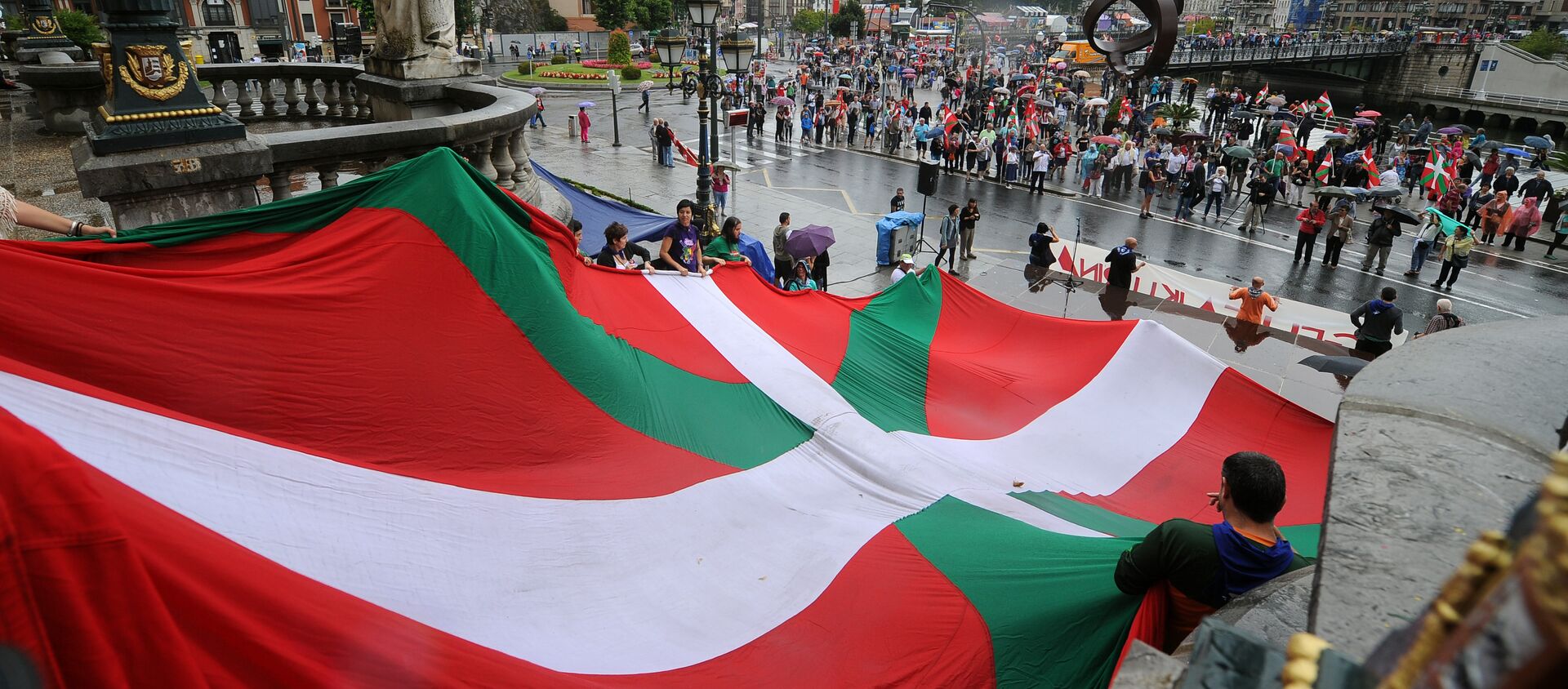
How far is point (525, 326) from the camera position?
5.04m

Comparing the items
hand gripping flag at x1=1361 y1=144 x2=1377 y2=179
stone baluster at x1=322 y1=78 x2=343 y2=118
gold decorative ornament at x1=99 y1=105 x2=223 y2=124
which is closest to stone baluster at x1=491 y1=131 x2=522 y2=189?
gold decorative ornament at x1=99 y1=105 x2=223 y2=124

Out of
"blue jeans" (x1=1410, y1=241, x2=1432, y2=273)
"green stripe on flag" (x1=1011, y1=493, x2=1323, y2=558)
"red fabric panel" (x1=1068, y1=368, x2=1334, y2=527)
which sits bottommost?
"blue jeans" (x1=1410, y1=241, x2=1432, y2=273)

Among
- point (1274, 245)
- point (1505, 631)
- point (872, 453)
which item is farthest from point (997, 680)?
point (1274, 245)

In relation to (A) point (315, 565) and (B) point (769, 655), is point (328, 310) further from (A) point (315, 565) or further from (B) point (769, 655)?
(B) point (769, 655)

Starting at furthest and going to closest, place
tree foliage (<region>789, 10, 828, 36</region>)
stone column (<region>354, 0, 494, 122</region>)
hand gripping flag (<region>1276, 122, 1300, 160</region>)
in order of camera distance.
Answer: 1. tree foliage (<region>789, 10, 828, 36</region>)
2. hand gripping flag (<region>1276, 122, 1300, 160</region>)
3. stone column (<region>354, 0, 494, 122</region>)

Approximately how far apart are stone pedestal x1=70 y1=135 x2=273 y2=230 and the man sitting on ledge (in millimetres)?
6506

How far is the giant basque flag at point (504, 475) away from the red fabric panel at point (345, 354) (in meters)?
0.02

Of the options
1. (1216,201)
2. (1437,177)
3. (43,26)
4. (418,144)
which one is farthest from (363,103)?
(1437,177)

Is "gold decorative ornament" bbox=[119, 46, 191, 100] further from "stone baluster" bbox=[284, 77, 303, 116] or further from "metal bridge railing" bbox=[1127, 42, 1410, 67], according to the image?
"metal bridge railing" bbox=[1127, 42, 1410, 67]

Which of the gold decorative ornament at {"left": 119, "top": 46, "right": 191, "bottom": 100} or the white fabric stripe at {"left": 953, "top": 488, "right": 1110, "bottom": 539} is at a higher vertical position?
the gold decorative ornament at {"left": 119, "top": 46, "right": 191, "bottom": 100}

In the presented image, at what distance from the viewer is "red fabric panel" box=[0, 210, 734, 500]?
346cm

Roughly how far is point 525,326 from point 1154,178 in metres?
22.5

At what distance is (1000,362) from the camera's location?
24.1 ft

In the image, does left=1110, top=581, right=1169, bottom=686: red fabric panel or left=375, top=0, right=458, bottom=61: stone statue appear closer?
left=1110, top=581, right=1169, bottom=686: red fabric panel
